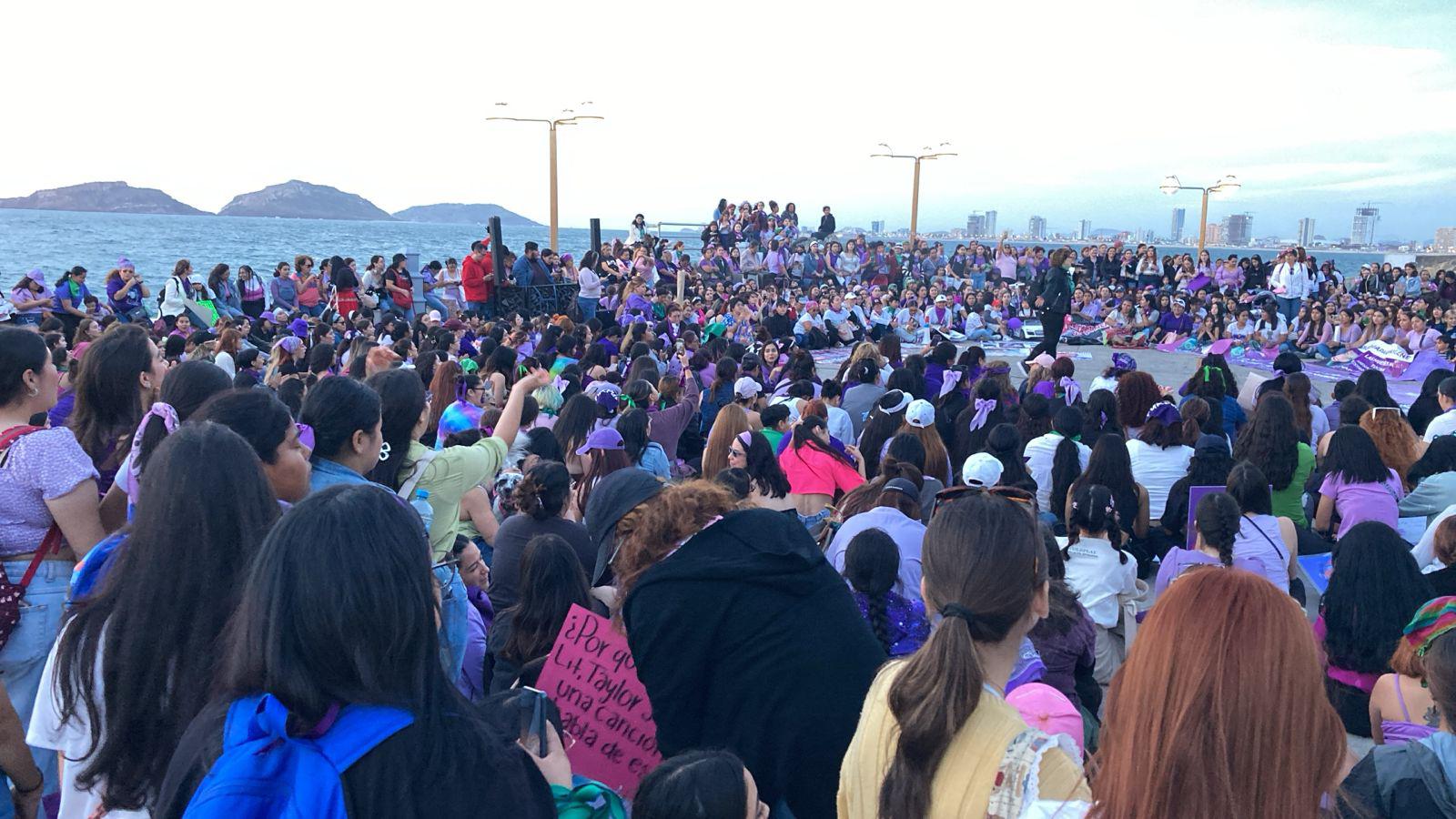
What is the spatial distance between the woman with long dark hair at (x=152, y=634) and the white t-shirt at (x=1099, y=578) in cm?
351

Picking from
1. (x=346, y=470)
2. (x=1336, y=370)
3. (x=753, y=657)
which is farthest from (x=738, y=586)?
(x=1336, y=370)

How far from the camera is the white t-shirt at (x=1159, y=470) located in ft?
21.0

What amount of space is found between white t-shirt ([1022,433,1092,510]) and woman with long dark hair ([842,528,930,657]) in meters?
3.28

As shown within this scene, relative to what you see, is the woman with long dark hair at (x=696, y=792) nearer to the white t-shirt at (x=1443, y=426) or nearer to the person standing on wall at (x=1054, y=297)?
the white t-shirt at (x=1443, y=426)

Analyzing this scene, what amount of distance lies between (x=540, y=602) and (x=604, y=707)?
Result: 55cm

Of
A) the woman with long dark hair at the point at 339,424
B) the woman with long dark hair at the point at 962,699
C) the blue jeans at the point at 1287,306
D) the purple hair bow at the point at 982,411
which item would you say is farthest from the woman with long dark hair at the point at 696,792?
the blue jeans at the point at 1287,306

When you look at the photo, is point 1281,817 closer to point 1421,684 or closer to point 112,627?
point 1421,684

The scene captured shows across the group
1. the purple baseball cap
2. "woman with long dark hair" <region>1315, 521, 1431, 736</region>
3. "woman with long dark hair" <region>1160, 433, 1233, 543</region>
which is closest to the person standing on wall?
"woman with long dark hair" <region>1160, 433, 1233, 543</region>

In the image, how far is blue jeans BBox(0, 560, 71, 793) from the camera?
2734 mm

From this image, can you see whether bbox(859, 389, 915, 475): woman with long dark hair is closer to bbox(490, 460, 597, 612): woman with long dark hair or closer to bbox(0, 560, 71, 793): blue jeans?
bbox(490, 460, 597, 612): woman with long dark hair

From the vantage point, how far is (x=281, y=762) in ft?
4.73

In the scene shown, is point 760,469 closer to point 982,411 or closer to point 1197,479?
point 1197,479

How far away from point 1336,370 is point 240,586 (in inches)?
669

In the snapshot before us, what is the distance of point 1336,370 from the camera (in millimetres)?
15422
